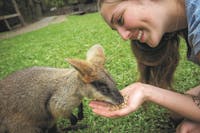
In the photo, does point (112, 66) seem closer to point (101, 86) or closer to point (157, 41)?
point (101, 86)

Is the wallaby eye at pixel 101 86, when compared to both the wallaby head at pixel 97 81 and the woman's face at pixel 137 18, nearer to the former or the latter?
the wallaby head at pixel 97 81

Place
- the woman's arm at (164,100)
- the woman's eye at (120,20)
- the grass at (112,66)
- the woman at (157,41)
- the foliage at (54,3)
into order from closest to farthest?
the woman at (157,41) < the woman's eye at (120,20) < the woman's arm at (164,100) < the grass at (112,66) < the foliage at (54,3)

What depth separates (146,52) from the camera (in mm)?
2596

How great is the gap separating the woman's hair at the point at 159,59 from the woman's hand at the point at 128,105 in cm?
33

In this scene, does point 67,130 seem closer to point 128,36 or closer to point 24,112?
point 24,112

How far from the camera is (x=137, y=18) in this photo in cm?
204

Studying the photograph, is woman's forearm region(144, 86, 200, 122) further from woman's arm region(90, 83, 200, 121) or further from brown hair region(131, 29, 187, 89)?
brown hair region(131, 29, 187, 89)

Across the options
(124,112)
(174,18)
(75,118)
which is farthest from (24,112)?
(174,18)

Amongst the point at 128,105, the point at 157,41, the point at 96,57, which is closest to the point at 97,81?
the point at 96,57

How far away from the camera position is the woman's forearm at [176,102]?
234 centimetres

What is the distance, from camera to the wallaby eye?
2488 millimetres

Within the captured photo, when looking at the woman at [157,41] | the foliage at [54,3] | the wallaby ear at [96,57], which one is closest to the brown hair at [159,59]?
the woman at [157,41]

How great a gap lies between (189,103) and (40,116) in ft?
3.71

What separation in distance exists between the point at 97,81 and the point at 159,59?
483 mm
